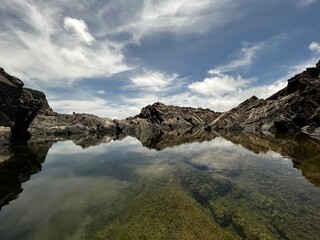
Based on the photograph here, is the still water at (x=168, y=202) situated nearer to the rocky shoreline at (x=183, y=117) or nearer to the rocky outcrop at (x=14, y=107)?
the rocky outcrop at (x=14, y=107)

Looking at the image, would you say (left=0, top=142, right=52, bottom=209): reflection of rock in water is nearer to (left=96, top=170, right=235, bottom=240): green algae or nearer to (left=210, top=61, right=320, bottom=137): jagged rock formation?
(left=96, top=170, right=235, bottom=240): green algae

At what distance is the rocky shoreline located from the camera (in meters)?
60.0

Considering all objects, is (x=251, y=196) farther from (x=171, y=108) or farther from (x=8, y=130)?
(x=171, y=108)

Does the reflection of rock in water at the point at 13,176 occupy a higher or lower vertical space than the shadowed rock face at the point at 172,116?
lower

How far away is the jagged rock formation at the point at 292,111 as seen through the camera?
232 feet

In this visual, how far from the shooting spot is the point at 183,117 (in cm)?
16250

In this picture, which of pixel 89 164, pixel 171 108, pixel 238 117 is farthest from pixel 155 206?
pixel 171 108

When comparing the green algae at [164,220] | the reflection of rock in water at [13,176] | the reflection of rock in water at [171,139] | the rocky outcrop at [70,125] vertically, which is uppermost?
the rocky outcrop at [70,125]

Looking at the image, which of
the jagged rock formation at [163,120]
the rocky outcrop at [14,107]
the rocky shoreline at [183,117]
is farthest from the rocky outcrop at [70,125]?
the rocky outcrop at [14,107]

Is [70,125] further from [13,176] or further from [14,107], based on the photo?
[13,176]

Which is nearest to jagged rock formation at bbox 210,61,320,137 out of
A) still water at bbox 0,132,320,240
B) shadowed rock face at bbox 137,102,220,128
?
still water at bbox 0,132,320,240

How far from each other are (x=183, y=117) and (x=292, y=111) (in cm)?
8818

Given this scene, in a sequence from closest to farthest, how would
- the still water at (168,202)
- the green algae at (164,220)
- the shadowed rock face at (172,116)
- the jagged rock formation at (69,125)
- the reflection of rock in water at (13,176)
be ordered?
the green algae at (164,220) < the still water at (168,202) < the reflection of rock in water at (13,176) < the jagged rock formation at (69,125) < the shadowed rock face at (172,116)

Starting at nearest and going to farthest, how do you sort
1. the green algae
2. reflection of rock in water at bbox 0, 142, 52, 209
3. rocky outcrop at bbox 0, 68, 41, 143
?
the green algae, reflection of rock in water at bbox 0, 142, 52, 209, rocky outcrop at bbox 0, 68, 41, 143
